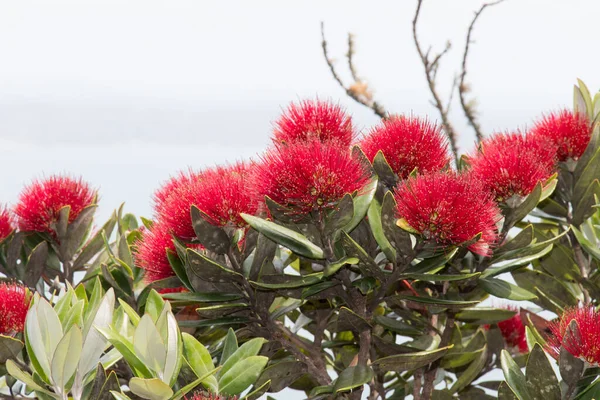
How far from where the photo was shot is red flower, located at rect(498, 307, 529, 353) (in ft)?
5.45

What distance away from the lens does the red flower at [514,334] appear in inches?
65.4

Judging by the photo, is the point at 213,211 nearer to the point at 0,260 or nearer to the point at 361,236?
the point at 361,236

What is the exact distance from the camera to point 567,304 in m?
1.49

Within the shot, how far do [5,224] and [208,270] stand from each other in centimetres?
62

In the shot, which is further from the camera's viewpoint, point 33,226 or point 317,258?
point 33,226

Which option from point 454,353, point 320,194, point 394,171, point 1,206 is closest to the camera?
point 320,194

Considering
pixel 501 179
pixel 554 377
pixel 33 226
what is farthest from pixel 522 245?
pixel 33 226

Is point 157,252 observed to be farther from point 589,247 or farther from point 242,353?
point 589,247

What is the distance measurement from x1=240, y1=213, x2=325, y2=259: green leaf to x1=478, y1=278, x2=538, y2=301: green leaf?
31cm

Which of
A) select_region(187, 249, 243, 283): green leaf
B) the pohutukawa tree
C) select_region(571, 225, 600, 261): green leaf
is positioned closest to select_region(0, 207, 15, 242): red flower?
the pohutukawa tree

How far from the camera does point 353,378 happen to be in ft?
3.83

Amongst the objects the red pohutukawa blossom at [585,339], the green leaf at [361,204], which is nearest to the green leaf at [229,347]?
the green leaf at [361,204]

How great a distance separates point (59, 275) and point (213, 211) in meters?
0.69

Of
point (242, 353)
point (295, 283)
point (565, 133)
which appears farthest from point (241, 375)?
point (565, 133)
